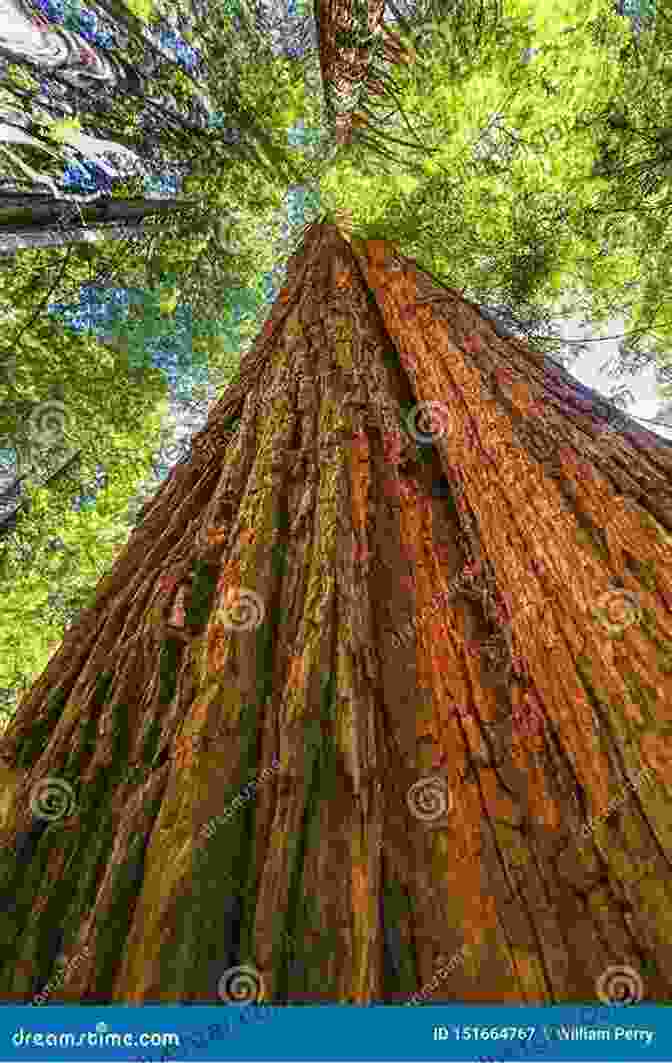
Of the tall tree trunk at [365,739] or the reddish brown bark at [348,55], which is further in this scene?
the reddish brown bark at [348,55]

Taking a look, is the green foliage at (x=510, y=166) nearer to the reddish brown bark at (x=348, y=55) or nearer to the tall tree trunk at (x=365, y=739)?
the reddish brown bark at (x=348, y=55)

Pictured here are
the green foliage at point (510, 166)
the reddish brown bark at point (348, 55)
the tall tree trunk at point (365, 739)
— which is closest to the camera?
the tall tree trunk at point (365, 739)

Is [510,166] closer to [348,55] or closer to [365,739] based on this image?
[348,55]

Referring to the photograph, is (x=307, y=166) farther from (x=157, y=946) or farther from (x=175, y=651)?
(x=157, y=946)

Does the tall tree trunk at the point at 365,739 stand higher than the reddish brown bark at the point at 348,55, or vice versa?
the reddish brown bark at the point at 348,55

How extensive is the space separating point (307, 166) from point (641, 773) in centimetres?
910

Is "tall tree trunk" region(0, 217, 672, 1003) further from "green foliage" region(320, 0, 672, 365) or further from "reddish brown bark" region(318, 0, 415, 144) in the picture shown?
"reddish brown bark" region(318, 0, 415, 144)

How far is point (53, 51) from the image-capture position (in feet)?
18.3

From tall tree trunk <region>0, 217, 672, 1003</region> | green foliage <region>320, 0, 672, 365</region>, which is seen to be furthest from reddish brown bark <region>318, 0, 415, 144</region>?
tall tree trunk <region>0, 217, 672, 1003</region>

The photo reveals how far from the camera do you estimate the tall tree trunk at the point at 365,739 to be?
72 cm

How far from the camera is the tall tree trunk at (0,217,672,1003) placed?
2.37 feet

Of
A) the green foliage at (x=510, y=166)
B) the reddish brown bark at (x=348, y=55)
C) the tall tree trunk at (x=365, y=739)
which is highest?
the reddish brown bark at (x=348, y=55)

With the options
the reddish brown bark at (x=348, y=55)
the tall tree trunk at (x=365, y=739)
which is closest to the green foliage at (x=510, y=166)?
the reddish brown bark at (x=348, y=55)

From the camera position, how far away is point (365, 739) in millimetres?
915
